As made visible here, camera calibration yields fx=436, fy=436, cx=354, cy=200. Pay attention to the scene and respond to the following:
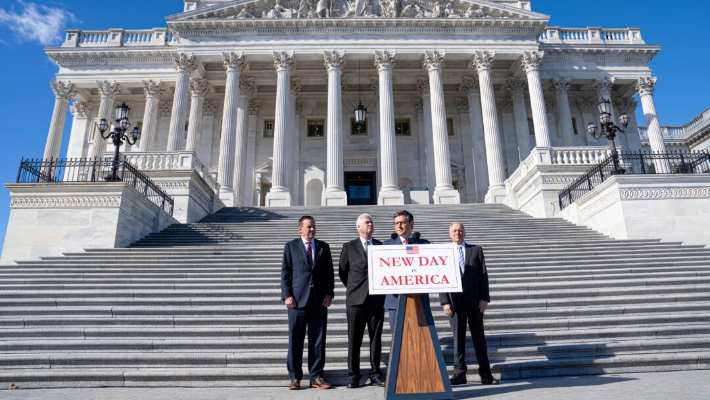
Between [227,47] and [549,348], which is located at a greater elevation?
[227,47]

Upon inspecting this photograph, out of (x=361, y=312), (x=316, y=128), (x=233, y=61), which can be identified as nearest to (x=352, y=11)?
(x=233, y=61)

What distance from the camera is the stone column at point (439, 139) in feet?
76.0

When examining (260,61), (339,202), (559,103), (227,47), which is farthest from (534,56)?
(227,47)

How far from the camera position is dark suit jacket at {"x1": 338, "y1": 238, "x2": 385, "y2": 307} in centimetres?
523

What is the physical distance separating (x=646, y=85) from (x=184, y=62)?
28.8 m

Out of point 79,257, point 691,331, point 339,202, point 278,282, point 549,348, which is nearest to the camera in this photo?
point 549,348

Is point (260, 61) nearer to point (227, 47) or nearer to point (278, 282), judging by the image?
point (227, 47)

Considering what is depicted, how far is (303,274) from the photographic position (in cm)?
545

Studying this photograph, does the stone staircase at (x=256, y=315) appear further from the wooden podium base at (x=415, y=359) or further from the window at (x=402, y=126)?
the window at (x=402, y=126)

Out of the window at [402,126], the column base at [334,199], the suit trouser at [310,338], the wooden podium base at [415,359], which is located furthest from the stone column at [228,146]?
the wooden podium base at [415,359]

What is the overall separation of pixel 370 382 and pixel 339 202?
17.2m

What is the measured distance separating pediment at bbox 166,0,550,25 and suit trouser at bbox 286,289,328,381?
2346 centimetres

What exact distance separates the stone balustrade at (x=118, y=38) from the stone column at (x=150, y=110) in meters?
2.78

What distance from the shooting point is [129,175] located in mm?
16766
